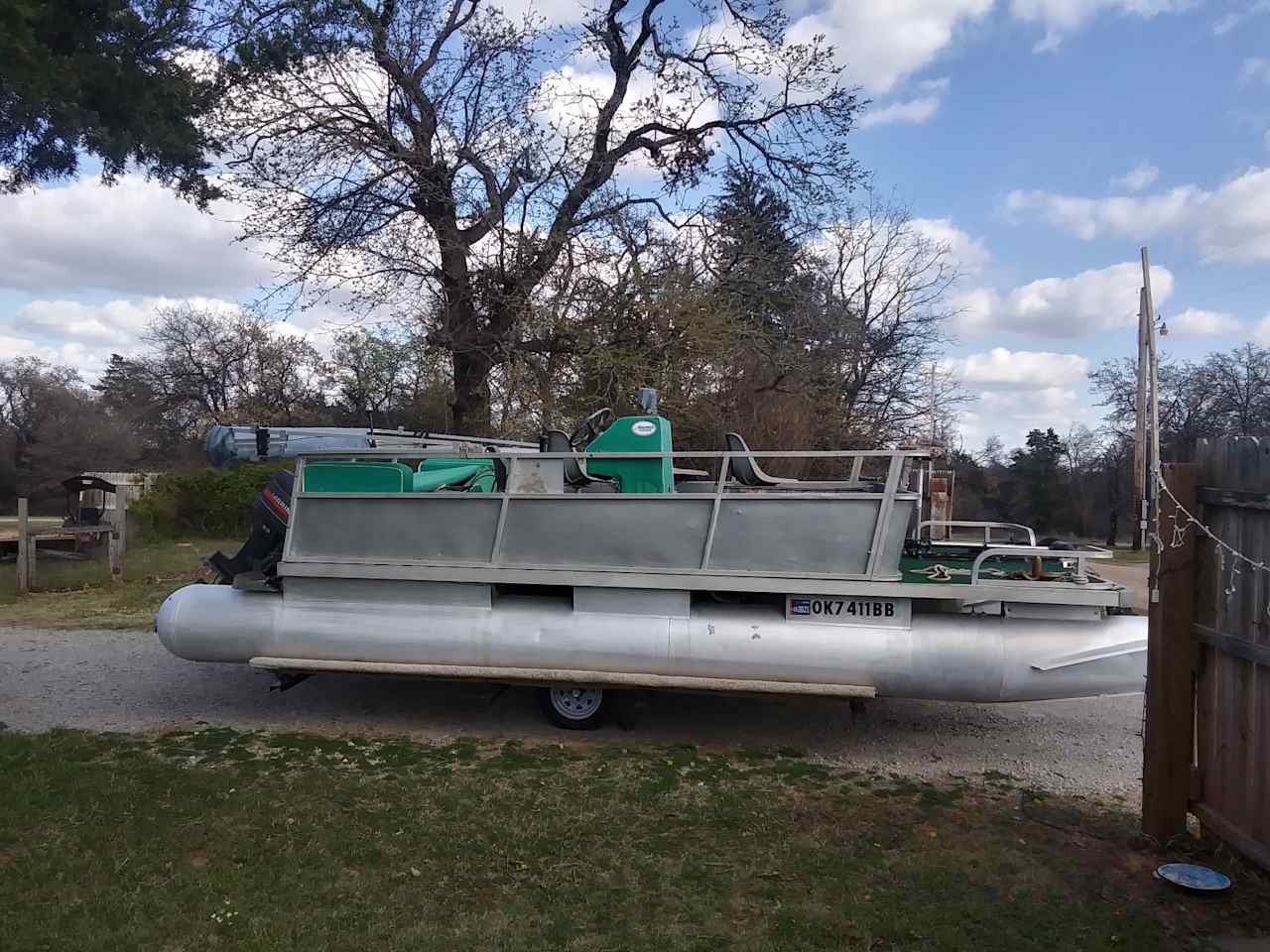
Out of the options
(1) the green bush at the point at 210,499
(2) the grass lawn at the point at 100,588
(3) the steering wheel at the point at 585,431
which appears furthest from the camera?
(1) the green bush at the point at 210,499

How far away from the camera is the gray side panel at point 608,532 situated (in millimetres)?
6059

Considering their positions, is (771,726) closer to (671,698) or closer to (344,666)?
(671,698)

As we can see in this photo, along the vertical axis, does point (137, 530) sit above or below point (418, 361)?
below

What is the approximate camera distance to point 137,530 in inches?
796

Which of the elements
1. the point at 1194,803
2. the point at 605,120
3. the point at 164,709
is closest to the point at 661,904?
the point at 1194,803

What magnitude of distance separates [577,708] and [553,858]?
84.1 inches

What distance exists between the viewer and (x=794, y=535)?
234 inches

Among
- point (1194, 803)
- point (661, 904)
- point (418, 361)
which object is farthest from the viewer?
point (418, 361)

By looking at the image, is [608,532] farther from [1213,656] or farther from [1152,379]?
[1152,379]

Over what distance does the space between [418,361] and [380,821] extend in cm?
1510

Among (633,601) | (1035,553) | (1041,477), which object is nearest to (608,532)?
(633,601)

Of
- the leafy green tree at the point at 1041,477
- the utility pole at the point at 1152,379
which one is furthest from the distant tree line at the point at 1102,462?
the utility pole at the point at 1152,379

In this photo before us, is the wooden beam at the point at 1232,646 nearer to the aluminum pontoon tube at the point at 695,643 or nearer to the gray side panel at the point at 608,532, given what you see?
the aluminum pontoon tube at the point at 695,643

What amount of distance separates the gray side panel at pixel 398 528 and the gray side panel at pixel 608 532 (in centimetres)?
23
